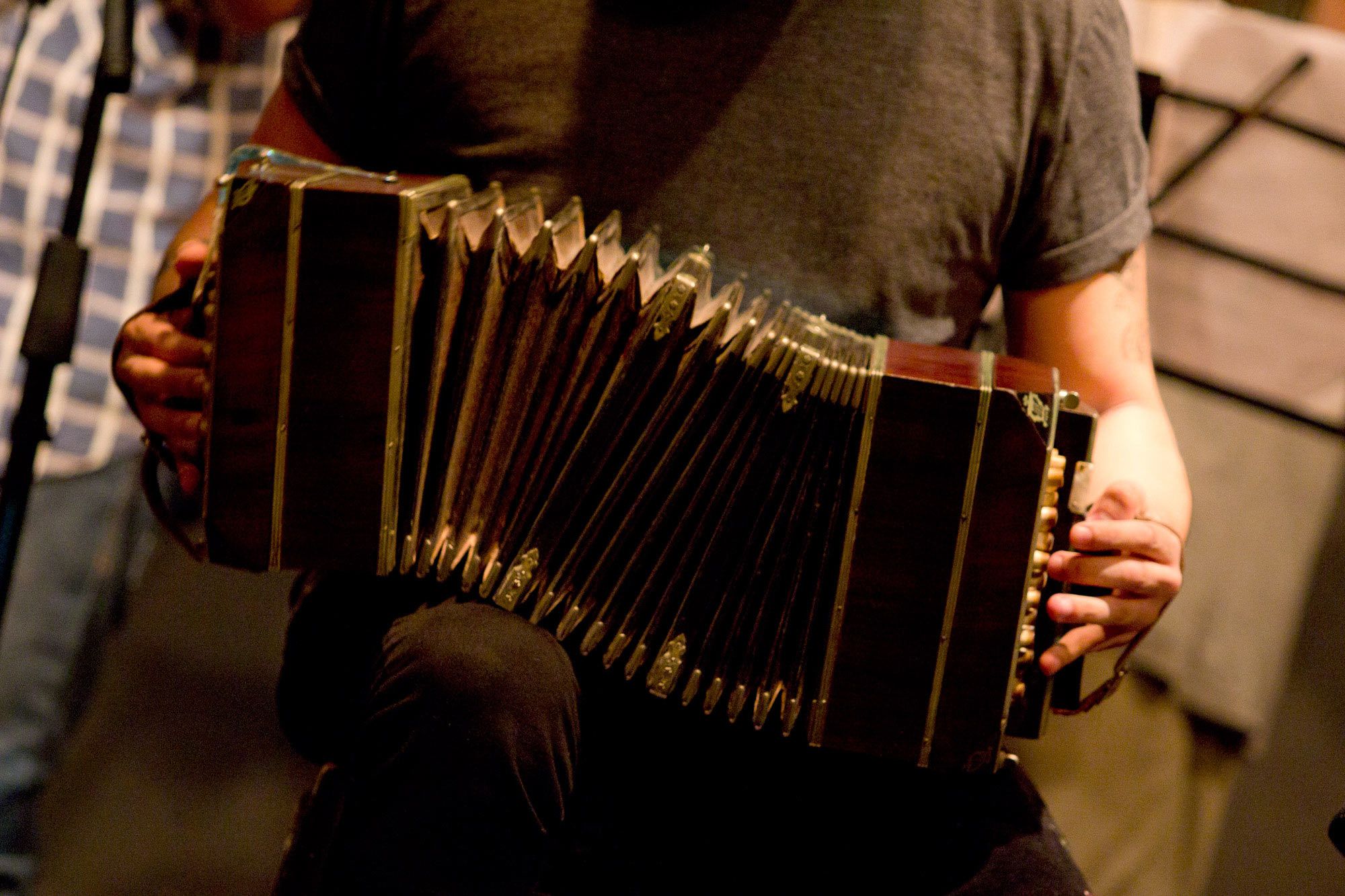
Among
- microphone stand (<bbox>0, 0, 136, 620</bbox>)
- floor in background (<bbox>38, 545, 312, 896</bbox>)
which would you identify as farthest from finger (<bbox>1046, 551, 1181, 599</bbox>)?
floor in background (<bbox>38, 545, 312, 896</bbox>)

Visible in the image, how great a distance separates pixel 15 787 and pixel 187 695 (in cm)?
26

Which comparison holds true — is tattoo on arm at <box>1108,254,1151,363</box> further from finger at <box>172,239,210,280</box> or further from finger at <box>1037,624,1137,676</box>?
finger at <box>172,239,210,280</box>

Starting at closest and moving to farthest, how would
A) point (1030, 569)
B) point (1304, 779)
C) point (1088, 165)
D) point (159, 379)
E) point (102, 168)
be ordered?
point (1030, 569)
point (159, 379)
point (1088, 165)
point (102, 168)
point (1304, 779)

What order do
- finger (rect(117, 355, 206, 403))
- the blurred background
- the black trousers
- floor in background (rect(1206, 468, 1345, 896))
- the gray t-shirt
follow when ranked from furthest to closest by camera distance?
floor in background (rect(1206, 468, 1345, 896)), the blurred background, the gray t-shirt, finger (rect(117, 355, 206, 403)), the black trousers

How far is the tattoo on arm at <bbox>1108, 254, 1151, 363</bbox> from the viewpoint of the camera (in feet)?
3.65

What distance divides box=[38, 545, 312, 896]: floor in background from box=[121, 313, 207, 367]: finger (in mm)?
915

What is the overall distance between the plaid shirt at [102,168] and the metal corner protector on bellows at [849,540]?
1.27m

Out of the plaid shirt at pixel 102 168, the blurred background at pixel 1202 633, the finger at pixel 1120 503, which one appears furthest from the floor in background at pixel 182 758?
the finger at pixel 1120 503

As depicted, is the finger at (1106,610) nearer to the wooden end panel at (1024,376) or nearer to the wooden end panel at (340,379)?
the wooden end panel at (1024,376)

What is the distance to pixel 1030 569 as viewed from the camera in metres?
0.86

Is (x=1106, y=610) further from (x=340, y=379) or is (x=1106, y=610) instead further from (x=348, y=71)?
(x=348, y=71)

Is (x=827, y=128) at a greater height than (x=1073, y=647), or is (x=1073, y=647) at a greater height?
(x=827, y=128)

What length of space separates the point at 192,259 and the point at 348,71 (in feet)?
0.92

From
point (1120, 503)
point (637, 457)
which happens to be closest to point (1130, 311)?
point (1120, 503)
